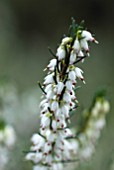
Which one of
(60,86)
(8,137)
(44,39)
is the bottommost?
(60,86)

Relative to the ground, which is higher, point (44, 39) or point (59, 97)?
point (44, 39)

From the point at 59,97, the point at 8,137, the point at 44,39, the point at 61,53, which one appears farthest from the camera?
the point at 44,39

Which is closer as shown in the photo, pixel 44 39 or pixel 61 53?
pixel 61 53

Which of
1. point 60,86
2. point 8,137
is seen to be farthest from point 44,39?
point 60,86

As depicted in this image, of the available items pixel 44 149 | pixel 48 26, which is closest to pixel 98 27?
pixel 48 26

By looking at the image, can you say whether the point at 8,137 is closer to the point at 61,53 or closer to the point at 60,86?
the point at 60,86

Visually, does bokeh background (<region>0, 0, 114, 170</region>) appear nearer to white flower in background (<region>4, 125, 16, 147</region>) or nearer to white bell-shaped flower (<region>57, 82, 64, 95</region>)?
white flower in background (<region>4, 125, 16, 147</region>)

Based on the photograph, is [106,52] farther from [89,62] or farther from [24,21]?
[24,21]

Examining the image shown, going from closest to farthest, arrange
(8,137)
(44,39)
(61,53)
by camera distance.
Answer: (61,53), (8,137), (44,39)
